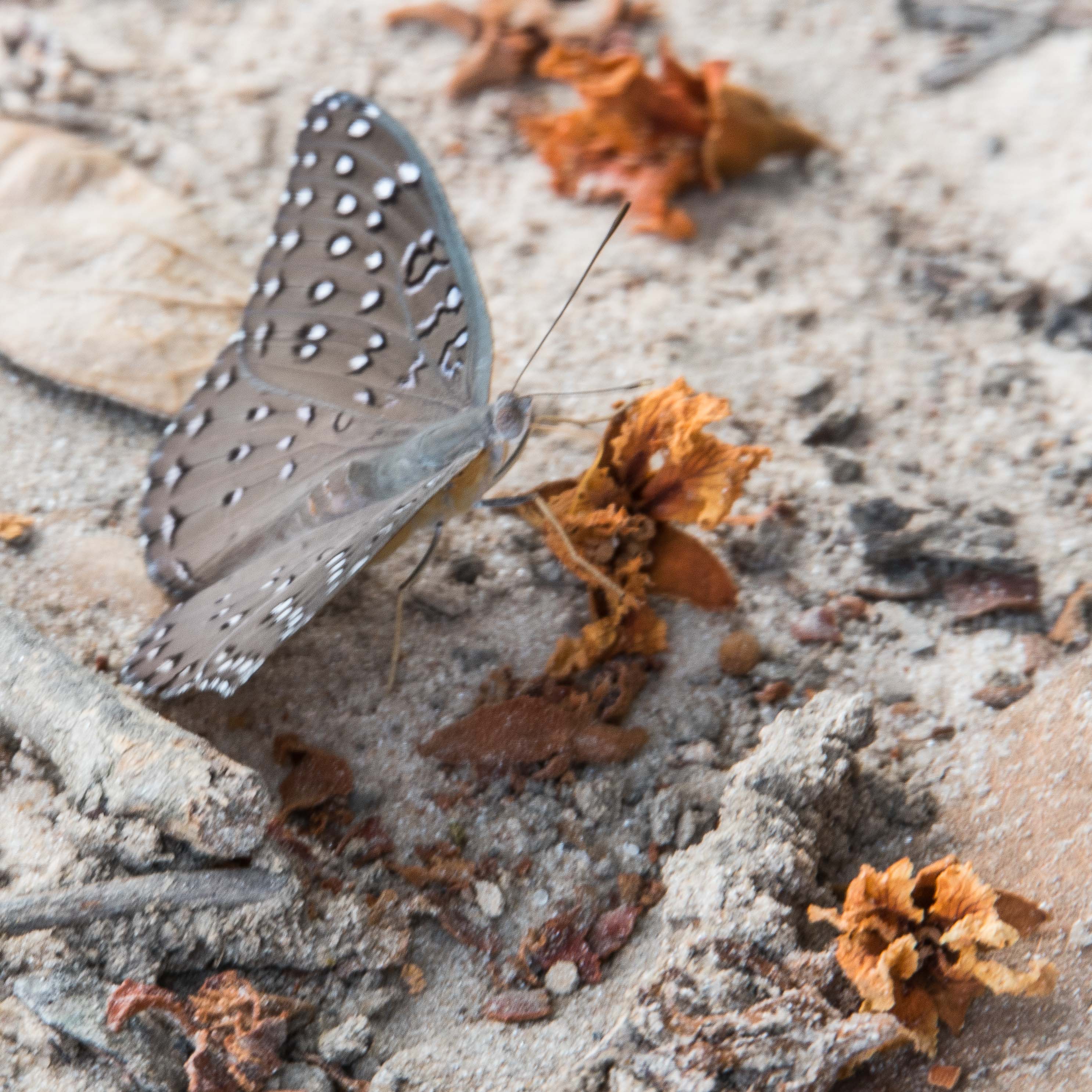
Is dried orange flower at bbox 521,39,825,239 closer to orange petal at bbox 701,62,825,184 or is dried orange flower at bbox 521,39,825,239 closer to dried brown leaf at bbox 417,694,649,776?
orange petal at bbox 701,62,825,184

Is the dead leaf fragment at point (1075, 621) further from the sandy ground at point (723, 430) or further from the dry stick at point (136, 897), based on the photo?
the dry stick at point (136, 897)

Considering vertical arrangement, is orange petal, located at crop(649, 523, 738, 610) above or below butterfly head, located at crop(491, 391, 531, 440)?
below

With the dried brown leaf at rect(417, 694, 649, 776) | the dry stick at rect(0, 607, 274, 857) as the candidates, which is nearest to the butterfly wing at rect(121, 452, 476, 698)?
the dry stick at rect(0, 607, 274, 857)

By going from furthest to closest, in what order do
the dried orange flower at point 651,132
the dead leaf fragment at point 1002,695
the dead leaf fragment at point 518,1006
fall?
the dried orange flower at point 651,132 < the dead leaf fragment at point 1002,695 < the dead leaf fragment at point 518,1006

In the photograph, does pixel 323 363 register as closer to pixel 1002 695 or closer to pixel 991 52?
pixel 1002 695

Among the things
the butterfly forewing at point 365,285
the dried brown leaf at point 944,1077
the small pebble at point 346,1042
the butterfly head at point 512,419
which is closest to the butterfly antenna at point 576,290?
the butterfly head at point 512,419

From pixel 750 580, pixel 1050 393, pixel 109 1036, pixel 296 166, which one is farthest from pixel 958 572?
pixel 109 1036
